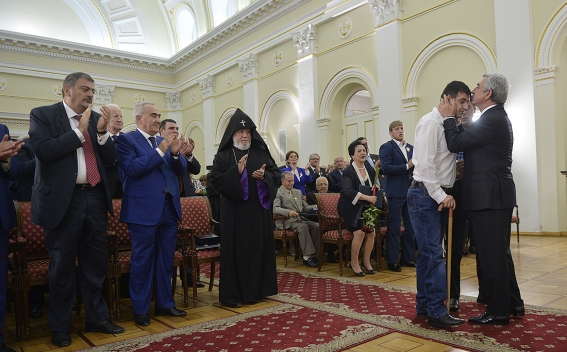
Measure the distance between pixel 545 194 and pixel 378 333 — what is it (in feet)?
20.1

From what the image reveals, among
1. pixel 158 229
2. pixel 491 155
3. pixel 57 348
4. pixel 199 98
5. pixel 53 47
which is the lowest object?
pixel 57 348

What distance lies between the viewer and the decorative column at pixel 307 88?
1198 centimetres

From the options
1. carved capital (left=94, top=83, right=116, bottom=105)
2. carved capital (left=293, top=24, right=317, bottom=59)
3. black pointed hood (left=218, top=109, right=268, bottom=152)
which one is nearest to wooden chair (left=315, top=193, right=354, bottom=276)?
black pointed hood (left=218, top=109, right=268, bottom=152)

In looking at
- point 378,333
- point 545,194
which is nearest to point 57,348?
point 378,333

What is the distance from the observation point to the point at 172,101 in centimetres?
1919

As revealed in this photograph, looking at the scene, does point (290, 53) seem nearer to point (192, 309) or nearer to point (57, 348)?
point (192, 309)

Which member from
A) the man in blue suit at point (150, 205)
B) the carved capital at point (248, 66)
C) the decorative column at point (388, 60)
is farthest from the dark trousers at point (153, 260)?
the carved capital at point (248, 66)

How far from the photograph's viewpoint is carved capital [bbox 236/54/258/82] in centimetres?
1421

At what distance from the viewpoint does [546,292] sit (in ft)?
12.9

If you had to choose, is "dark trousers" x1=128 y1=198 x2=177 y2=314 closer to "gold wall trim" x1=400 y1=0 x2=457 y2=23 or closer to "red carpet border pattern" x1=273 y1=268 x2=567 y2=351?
"red carpet border pattern" x1=273 y1=268 x2=567 y2=351

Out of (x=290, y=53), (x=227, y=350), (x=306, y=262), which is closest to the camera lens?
(x=227, y=350)

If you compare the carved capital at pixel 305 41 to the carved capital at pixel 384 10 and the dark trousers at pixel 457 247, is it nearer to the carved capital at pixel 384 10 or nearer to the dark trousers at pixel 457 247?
the carved capital at pixel 384 10

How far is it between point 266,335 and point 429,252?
1278mm

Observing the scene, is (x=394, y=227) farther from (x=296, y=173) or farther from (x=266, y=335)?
(x=266, y=335)
